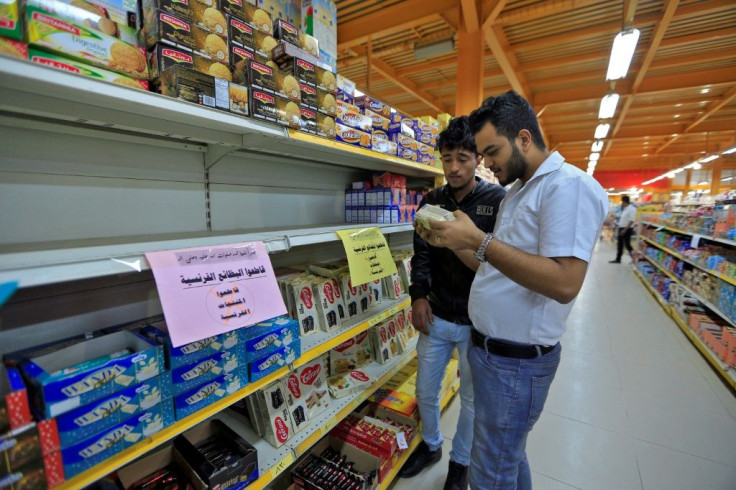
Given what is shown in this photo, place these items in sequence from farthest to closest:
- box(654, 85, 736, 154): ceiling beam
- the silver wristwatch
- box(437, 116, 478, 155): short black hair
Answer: box(654, 85, 736, 154): ceiling beam < box(437, 116, 478, 155): short black hair < the silver wristwatch

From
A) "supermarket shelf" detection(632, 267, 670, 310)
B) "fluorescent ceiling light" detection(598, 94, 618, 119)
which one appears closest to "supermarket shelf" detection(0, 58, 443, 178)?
"supermarket shelf" detection(632, 267, 670, 310)

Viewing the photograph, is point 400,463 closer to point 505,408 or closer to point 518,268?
A: point 505,408

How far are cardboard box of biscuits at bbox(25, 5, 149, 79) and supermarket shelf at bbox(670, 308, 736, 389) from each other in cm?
458

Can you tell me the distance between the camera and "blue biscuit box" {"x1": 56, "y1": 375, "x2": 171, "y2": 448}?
2.41 feet

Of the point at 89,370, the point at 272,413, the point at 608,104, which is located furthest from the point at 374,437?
the point at 608,104

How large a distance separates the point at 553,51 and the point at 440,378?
6253mm

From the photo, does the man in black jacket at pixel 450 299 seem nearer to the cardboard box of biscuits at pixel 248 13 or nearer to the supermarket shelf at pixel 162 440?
the supermarket shelf at pixel 162 440

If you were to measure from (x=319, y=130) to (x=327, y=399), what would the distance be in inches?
50.7

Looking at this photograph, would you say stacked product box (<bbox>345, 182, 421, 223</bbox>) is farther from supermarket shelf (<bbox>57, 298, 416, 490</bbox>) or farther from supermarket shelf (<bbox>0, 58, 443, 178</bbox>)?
supermarket shelf (<bbox>57, 298, 416, 490</bbox>)

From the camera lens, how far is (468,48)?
369cm

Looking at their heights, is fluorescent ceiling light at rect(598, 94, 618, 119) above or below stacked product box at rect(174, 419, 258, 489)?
above

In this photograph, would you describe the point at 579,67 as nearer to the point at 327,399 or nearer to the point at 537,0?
the point at 537,0

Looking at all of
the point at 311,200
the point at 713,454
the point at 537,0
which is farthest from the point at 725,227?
the point at 311,200

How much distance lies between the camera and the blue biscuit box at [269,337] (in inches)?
44.1
